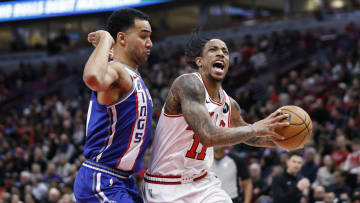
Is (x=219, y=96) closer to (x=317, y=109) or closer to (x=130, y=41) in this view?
(x=130, y=41)

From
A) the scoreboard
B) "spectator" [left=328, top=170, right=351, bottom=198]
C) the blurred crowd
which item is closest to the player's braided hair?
the blurred crowd

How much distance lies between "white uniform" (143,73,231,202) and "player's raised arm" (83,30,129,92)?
785mm

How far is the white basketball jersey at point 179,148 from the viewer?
4168 mm

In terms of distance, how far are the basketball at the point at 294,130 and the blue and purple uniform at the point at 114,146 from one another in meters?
1.07

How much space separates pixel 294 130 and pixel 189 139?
84cm

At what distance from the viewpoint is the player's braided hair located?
448 centimetres

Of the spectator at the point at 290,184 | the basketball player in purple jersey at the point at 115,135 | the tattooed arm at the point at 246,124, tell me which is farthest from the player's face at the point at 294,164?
the basketball player in purple jersey at the point at 115,135

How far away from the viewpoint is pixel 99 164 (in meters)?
3.86

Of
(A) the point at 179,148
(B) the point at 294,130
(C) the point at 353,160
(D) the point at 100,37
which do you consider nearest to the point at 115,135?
(A) the point at 179,148

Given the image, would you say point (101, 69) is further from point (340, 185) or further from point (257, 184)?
point (257, 184)

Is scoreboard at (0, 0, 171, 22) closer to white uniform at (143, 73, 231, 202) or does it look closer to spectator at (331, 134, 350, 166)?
spectator at (331, 134, 350, 166)

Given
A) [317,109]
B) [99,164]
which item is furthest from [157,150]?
[317,109]

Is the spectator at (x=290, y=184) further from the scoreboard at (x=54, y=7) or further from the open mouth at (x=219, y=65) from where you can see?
the scoreboard at (x=54, y=7)

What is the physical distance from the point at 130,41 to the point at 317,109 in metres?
8.39
